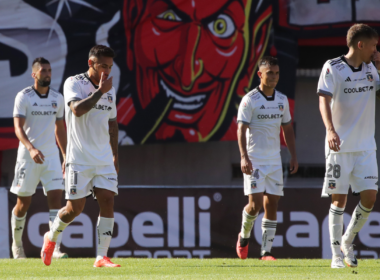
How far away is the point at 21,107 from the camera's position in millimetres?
7156

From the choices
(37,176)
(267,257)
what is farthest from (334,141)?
(37,176)

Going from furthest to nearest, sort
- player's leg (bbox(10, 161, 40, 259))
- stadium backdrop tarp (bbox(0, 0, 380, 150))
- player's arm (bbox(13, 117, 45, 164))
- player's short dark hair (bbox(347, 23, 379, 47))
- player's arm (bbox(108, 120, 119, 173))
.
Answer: stadium backdrop tarp (bbox(0, 0, 380, 150)) < player's leg (bbox(10, 161, 40, 259)) < player's arm (bbox(13, 117, 45, 164)) < player's arm (bbox(108, 120, 119, 173)) < player's short dark hair (bbox(347, 23, 379, 47))

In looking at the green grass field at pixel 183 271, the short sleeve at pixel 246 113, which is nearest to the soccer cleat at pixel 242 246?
the green grass field at pixel 183 271

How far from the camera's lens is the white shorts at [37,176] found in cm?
719

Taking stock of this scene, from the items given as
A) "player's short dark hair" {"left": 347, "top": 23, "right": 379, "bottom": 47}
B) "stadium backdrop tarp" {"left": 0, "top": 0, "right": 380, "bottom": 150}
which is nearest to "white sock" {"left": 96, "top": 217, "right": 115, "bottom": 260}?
"player's short dark hair" {"left": 347, "top": 23, "right": 379, "bottom": 47}

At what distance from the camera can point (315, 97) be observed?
11086 mm

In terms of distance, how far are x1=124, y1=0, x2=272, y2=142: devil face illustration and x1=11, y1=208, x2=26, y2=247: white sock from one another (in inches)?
109

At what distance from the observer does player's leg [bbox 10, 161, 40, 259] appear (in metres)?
7.31

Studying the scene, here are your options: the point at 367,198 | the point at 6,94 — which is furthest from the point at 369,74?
the point at 6,94

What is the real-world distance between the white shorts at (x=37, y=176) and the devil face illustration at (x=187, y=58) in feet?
8.41

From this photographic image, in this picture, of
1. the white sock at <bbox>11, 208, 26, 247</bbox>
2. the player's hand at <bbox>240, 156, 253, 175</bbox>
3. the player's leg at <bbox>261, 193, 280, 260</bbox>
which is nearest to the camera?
the player's hand at <bbox>240, 156, 253, 175</bbox>

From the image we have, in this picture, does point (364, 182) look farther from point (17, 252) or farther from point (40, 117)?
point (17, 252)

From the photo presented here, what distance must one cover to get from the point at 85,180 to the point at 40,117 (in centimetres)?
208

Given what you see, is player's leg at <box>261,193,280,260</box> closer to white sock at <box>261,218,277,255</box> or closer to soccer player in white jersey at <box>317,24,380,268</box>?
white sock at <box>261,218,277,255</box>
